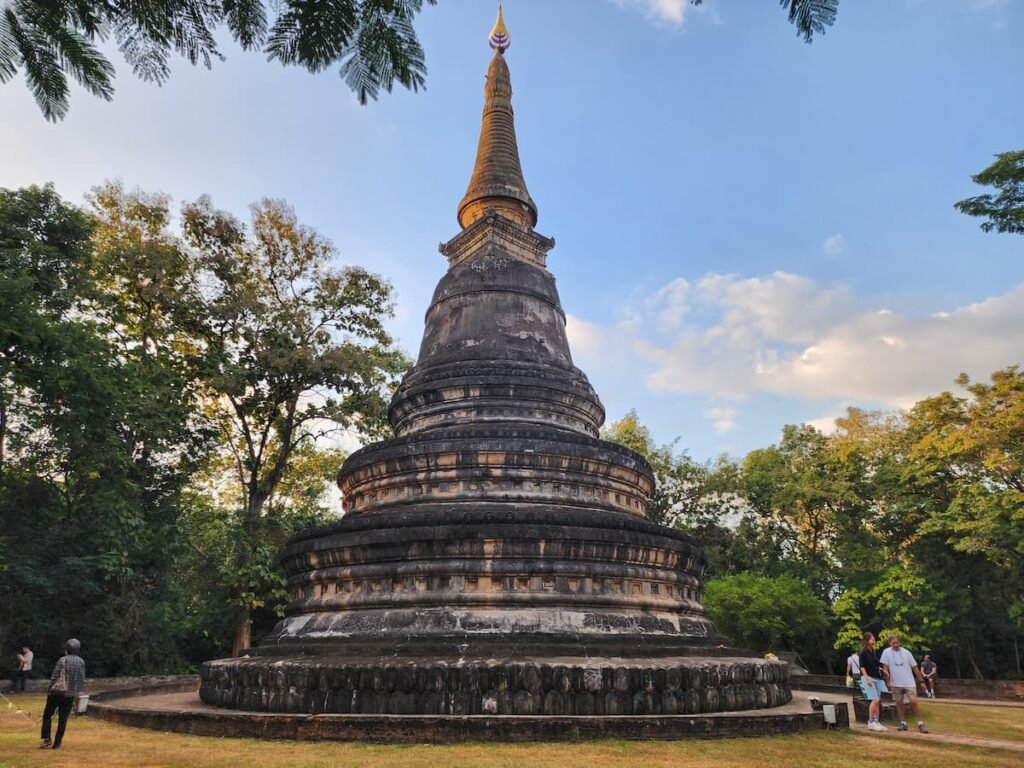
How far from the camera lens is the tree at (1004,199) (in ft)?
35.2

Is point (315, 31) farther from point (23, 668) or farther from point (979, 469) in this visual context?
point (979, 469)

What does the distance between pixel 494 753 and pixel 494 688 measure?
6.00 feet

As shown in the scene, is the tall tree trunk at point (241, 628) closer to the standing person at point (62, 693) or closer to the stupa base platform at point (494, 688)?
the stupa base platform at point (494, 688)

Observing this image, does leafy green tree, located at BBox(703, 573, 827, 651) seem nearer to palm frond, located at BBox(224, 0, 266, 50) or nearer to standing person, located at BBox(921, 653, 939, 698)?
standing person, located at BBox(921, 653, 939, 698)

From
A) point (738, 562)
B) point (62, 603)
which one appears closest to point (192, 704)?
point (62, 603)

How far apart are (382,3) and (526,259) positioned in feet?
52.9

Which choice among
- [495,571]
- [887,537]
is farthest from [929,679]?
[495,571]

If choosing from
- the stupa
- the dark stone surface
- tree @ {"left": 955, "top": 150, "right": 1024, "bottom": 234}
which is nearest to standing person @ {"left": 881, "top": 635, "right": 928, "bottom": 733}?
the stupa

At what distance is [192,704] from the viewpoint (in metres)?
11.2

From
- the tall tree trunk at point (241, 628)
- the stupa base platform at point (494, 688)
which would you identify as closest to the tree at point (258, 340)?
the tall tree trunk at point (241, 628)

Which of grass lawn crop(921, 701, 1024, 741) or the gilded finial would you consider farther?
the gilded finial

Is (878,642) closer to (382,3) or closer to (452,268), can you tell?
(452,268)

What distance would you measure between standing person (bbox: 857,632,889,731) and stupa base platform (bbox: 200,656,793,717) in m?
1.73

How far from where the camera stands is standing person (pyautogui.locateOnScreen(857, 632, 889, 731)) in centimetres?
932
